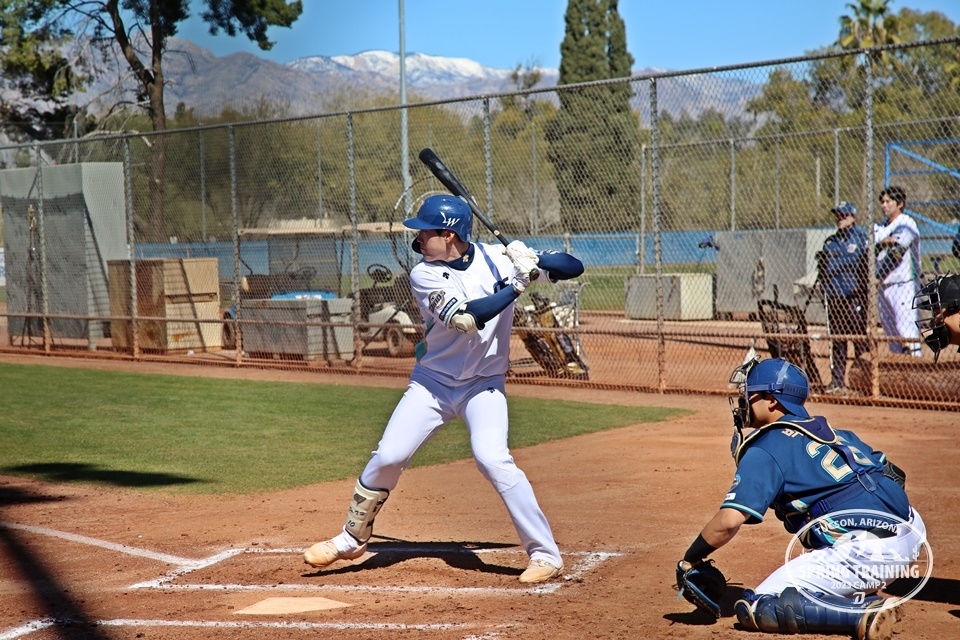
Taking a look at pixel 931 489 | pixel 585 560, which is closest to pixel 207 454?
pixel 585 560

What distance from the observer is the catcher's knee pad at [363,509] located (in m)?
4.85

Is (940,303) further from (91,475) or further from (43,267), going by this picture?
(43,267)

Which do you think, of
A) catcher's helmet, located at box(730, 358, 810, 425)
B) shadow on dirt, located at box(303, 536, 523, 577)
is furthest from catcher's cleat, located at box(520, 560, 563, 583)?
catcher's helmet, located at box(730, 358, 810, 425)

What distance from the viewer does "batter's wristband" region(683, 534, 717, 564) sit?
12.2ft

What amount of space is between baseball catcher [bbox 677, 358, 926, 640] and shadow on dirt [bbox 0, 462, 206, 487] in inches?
184

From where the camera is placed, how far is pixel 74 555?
5.39 metres

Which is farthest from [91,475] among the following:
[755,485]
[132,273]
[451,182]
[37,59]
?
[37,59]

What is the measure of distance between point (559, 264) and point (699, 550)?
5.49 feet

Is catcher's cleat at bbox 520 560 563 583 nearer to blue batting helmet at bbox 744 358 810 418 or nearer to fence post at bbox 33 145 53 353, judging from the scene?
blue batting helmet at bbox 744 358 810 418

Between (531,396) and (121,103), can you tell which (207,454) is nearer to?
(531,396)

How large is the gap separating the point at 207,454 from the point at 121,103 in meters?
24.3

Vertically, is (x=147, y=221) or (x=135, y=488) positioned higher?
(x=147, y=221)

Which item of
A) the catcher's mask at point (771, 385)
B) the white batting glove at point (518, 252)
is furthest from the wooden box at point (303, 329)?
the catcher's mask at point (771, 385)

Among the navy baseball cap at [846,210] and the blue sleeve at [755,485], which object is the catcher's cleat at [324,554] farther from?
the navy baseball cap at [846,210]
